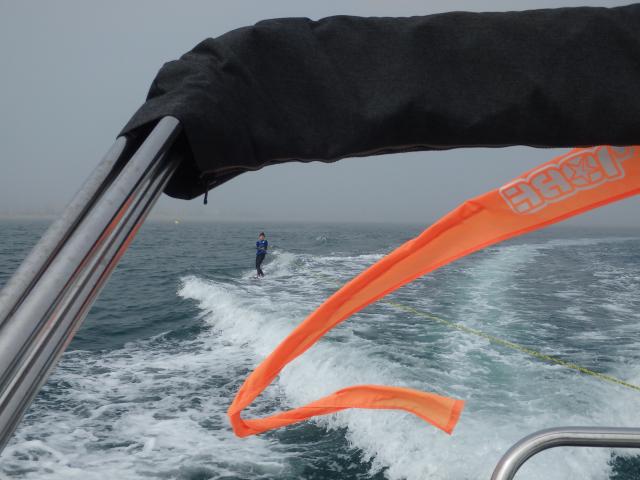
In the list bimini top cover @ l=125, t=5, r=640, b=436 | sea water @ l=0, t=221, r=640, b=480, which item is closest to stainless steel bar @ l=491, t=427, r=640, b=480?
bimini top cover @ l=125, t=5, r=640, b=436

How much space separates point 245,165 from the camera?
1206mm

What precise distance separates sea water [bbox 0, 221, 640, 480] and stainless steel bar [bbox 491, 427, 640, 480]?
13.7ft

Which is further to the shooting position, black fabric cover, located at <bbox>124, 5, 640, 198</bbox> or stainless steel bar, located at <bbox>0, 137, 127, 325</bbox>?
black fabric cover, located at <bbox>124, 5, 640, 198</bbox>

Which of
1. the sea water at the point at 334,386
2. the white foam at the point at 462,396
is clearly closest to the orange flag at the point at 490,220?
the sea water at the point at 334,386

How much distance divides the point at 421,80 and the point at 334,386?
6.82 meters

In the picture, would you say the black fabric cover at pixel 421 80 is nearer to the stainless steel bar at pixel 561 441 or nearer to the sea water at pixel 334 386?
the stainless steel bar at pixel 561 441

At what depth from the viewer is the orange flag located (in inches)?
57.8

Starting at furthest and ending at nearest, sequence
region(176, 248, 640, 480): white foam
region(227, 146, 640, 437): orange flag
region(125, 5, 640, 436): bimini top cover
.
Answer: region(176, 248, 640, 480): white foam
region(227, 146, 640, 437): orange flag
region(125, 5, 640, 436): bimini top cover

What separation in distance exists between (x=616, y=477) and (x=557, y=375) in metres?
2.56

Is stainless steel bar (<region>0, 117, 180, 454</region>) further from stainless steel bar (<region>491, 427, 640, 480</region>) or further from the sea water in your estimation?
Answer: the sea water

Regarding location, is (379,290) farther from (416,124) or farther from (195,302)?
(195,302)

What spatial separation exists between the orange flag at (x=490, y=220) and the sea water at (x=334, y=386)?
398 centimetres

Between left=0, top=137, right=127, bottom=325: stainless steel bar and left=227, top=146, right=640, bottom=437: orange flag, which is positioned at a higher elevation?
left=227, top=146, right=640, bottom=437: orange flag

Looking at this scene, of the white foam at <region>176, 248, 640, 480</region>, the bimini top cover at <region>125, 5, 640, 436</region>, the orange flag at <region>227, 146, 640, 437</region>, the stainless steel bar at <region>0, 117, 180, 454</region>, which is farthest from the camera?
the white foam at <region>176, 248, 640, 480</region>
